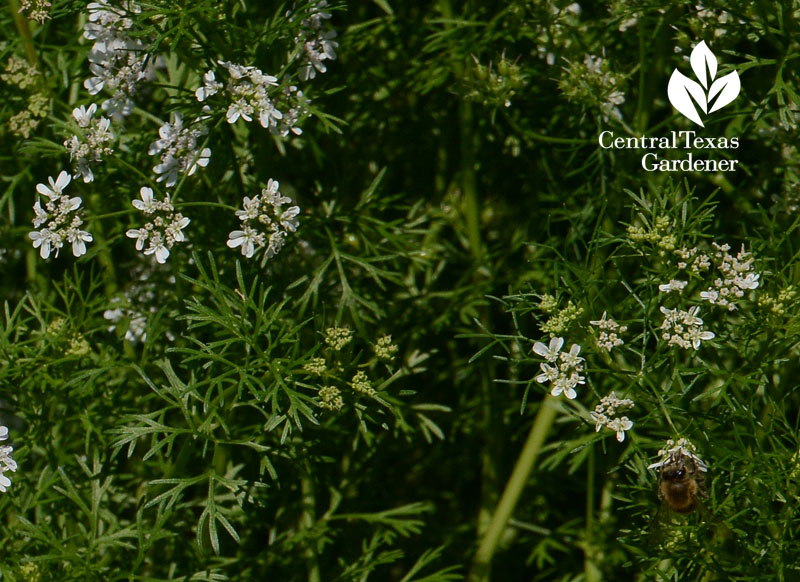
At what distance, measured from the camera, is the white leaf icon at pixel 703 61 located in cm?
238

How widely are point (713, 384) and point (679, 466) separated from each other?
724 mm

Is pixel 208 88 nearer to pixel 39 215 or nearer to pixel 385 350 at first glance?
pixel 39 215

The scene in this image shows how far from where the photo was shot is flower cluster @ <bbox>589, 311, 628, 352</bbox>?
6.58 feet

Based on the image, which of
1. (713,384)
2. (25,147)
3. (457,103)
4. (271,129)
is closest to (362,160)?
(457,103)

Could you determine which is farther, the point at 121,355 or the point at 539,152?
the point at 539,152

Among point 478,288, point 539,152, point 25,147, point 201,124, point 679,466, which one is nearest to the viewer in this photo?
point 679,466

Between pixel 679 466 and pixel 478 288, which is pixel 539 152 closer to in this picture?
pixel 478 288

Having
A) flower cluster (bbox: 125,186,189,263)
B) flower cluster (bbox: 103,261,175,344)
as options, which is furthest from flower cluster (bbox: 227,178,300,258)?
flower cluster (bbox: 103,261,175,344)

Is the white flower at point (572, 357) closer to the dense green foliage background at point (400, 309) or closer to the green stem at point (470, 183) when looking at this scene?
the dense green foliage background at point (400, 309)

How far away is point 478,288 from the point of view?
2.84 metres

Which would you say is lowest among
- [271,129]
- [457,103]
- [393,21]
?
[271,129]

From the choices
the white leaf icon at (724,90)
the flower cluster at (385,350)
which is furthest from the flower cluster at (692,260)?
the flower cluster at (385,350)

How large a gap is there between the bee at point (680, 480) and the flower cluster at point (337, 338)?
29.1 inches

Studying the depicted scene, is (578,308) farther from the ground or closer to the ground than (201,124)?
closer to the ground
